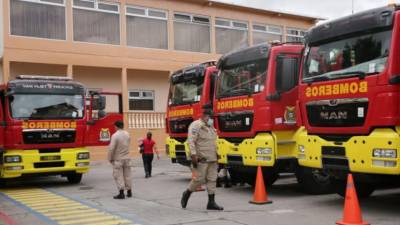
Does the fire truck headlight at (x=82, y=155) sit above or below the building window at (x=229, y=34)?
below

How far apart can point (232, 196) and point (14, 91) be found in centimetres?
618

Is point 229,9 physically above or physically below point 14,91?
above

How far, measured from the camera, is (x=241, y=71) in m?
11.2

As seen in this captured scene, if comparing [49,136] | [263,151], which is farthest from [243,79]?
[49,136]

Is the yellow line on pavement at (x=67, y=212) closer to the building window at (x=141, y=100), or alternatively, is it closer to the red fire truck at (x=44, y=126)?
the red fire truck at (x=44, y=126)

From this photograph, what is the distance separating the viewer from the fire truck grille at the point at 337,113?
812cm

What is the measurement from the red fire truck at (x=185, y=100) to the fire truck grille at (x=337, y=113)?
4242 mm

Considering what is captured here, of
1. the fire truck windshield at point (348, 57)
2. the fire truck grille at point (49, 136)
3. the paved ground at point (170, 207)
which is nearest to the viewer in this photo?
the fire truck windshield at point (348, 57)

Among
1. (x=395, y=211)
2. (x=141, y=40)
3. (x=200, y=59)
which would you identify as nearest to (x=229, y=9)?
(x=200, y=59)

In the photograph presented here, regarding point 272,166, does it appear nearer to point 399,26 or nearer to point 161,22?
point 399,26

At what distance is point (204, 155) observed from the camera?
9.03 metres

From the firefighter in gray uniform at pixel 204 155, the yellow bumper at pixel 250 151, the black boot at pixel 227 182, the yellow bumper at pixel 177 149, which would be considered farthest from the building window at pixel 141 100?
the firefighter in gray uniform at pixel 204 155

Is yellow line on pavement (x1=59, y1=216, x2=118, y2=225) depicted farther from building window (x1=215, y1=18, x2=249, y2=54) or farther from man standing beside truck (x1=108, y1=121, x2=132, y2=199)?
building window (x1=215, y1=18, x2=249, y2=54)

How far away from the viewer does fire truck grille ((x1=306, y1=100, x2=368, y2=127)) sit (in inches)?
320
